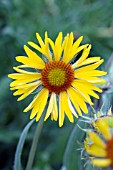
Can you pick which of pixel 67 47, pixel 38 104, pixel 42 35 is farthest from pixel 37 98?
pixel 42 35

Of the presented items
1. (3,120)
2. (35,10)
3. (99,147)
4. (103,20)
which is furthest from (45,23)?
(99,147)

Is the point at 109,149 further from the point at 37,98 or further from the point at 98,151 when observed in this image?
the point at 37,98

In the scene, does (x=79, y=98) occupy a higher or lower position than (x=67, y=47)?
lower

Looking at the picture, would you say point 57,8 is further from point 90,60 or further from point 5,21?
point 90,60

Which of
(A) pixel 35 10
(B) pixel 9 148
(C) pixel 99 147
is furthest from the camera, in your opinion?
(A) pixel 35 10

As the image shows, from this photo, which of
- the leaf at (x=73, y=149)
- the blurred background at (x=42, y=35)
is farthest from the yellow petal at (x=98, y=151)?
the blurred background at (x=42, y=35)

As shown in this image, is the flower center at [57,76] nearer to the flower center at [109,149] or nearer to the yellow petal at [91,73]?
the yellow petal at [91,73]
